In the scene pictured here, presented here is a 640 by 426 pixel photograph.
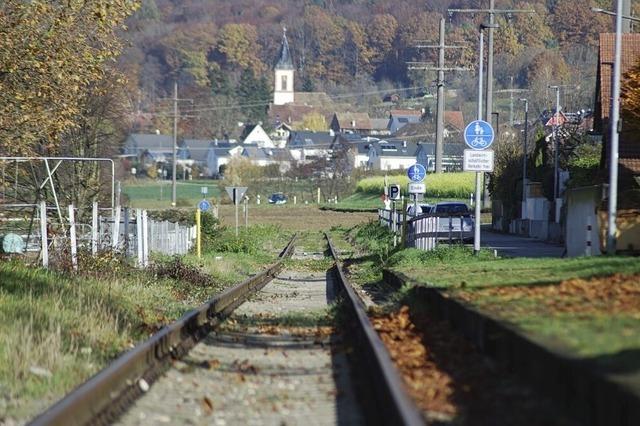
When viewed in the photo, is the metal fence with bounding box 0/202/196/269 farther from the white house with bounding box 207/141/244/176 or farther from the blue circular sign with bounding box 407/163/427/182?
the white house with bounding box 207/141/244/176

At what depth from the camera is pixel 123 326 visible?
49.0 feet

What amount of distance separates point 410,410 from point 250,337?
7461mm

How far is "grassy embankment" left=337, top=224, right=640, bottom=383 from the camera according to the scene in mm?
9531

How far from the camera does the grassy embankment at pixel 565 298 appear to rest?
375 inches

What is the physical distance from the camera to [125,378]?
400 inches

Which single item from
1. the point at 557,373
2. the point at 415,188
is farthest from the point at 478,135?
the point at 557,373

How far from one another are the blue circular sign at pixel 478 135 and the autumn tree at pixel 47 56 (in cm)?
919

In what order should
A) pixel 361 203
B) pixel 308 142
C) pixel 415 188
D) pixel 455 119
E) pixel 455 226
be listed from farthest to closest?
pixel 308 142
pixel 455 119
pixel 361 203
pixel 455 226
pixel 415 188

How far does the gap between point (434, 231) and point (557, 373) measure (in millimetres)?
27956

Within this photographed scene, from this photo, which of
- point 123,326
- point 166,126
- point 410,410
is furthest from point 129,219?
point 166,126

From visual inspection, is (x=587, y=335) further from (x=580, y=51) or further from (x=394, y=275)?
(x=580, y=51)

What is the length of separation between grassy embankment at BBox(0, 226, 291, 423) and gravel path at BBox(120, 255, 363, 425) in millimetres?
877

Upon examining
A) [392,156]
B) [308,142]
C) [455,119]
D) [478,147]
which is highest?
[455,119]

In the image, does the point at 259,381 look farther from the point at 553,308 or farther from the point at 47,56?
the point at 47,56
